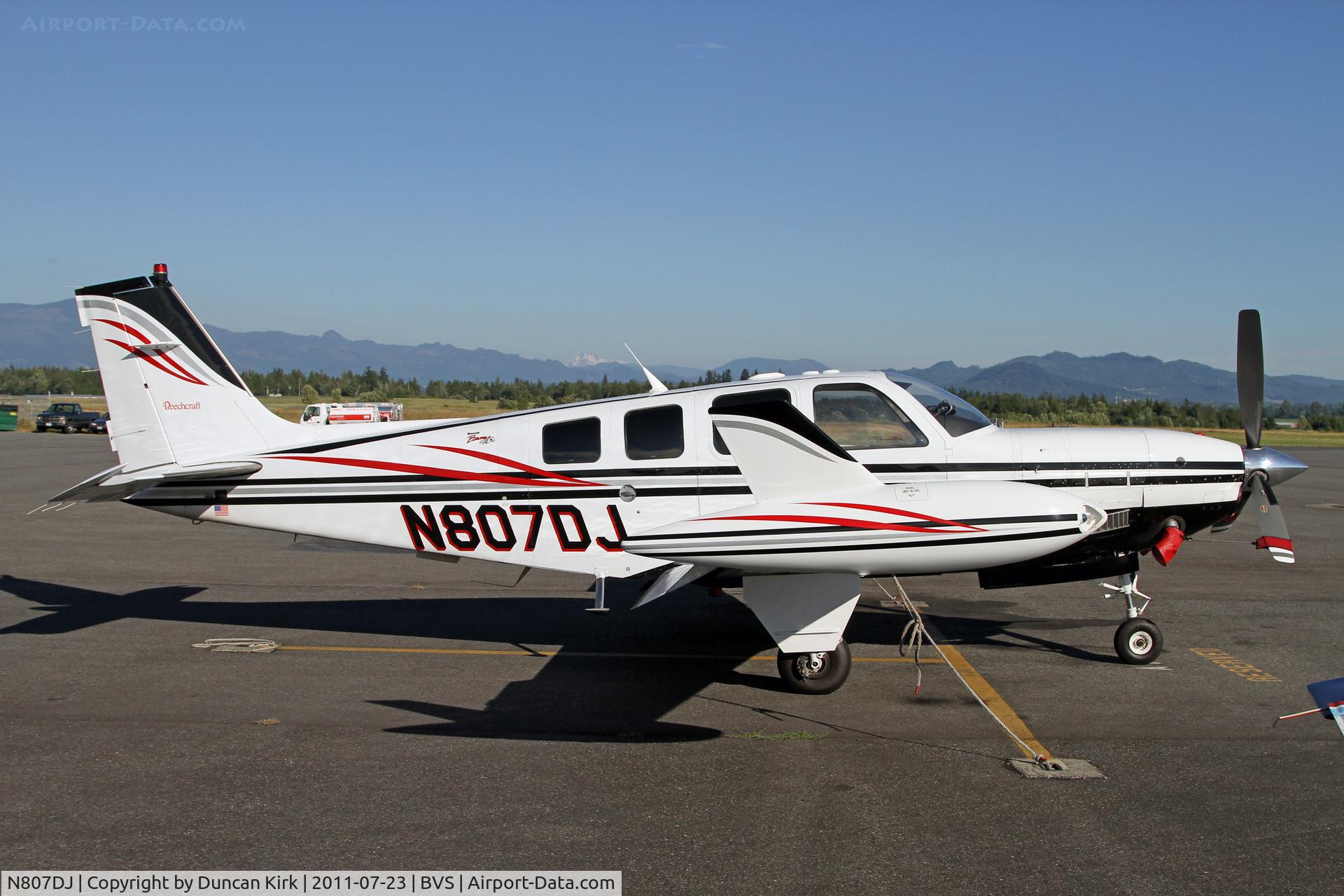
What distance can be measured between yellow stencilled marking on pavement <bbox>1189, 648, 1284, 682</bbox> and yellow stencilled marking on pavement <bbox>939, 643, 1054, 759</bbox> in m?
2.17

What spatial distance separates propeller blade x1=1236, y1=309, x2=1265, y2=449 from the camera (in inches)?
342

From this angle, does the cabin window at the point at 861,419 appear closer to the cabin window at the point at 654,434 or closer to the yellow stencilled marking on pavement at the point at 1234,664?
the cabin window at the point at 654,434

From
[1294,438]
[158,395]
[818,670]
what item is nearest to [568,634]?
[818,670]

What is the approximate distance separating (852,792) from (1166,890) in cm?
173

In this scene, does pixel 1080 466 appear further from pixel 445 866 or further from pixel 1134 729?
pixel 445 866

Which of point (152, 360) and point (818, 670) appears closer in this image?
point (818, 670)

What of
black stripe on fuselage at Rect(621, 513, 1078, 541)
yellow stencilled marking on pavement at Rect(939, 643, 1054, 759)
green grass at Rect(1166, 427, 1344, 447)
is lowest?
yellow stencilled marking on pavement at Rect(939, 643, 1054, 759)

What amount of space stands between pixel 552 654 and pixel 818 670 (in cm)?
263

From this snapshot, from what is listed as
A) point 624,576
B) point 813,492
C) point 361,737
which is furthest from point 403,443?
point 813,492

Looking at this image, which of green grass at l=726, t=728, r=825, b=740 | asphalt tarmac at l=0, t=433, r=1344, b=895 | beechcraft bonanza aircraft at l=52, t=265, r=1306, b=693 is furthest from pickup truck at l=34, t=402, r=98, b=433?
green grass at l=726, t=728, r=825, b=740

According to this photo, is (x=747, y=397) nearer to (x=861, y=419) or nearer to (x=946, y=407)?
(x=861, y=419)

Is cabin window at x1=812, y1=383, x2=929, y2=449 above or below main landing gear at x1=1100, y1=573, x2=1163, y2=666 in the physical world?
above

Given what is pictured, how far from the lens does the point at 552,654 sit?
352 inches

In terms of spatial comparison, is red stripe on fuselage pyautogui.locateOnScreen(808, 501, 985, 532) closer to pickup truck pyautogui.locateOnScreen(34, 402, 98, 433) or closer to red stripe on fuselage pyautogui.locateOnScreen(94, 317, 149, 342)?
red stripe on fuselage pyautogui.locateOnScreen(94, 317, 149, 342)
